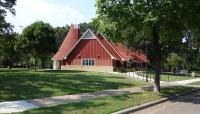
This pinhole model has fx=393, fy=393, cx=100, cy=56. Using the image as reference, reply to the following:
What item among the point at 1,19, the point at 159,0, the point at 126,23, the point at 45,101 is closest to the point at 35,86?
the point at 45,101

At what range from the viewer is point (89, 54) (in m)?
61.7

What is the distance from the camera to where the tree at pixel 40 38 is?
5512 centimetres

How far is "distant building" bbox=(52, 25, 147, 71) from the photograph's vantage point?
2377 inches

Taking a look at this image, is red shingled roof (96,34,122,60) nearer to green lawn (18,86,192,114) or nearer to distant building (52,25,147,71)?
distant building (52,25,147,71)

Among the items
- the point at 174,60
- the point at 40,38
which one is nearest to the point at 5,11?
the point at 40,38

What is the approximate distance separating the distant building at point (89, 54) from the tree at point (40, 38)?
6.09 meters

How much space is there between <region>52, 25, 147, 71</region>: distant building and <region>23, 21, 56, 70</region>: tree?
6089 mm

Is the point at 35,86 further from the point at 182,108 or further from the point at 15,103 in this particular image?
the point at 182,108

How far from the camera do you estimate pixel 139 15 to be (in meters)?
21.6

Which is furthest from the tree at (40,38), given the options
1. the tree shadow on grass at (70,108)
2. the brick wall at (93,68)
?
the tree shadow on grass at (70,108)

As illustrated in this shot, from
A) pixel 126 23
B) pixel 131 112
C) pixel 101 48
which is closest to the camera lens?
pixel 131 112

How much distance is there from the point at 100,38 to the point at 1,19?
26.7 meters

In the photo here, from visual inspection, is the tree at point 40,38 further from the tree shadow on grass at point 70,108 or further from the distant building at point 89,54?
the tree shadow on grass at point 70,108

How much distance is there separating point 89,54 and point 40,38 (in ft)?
31.8
